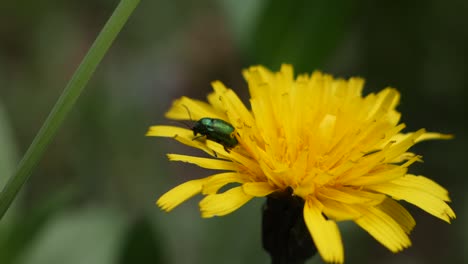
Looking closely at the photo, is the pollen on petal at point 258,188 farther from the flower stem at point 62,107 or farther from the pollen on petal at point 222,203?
the flower stem at point 62,107

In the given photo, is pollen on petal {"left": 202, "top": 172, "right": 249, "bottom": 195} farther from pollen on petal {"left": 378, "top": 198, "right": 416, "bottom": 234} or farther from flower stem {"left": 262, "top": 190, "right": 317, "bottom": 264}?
pollen on petal {"left": 378, "top": 198, "right": 416, "bottom": 234}

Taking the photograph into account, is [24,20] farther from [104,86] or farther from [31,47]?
[104,86]

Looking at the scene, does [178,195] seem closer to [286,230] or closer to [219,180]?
[219,180]

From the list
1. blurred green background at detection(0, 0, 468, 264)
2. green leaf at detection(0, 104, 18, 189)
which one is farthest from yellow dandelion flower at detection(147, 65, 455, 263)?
blurred green background at detection(0, 0, 468, 264)

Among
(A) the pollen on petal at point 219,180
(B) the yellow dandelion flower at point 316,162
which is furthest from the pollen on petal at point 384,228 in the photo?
(A) the pollen on petal at point 219,180

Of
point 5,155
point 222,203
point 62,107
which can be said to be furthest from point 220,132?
point 5,155

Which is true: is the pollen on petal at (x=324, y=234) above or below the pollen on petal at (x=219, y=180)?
below

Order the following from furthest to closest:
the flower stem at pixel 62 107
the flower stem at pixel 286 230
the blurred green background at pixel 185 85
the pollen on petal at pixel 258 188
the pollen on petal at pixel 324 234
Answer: the blurred green background at pixel 185 85, the flower stem at pixel 286 230, the pollen on petal at pixel 258 188, the pollen on petal at pixel 324 234, the flower stem at pixel 62 107
